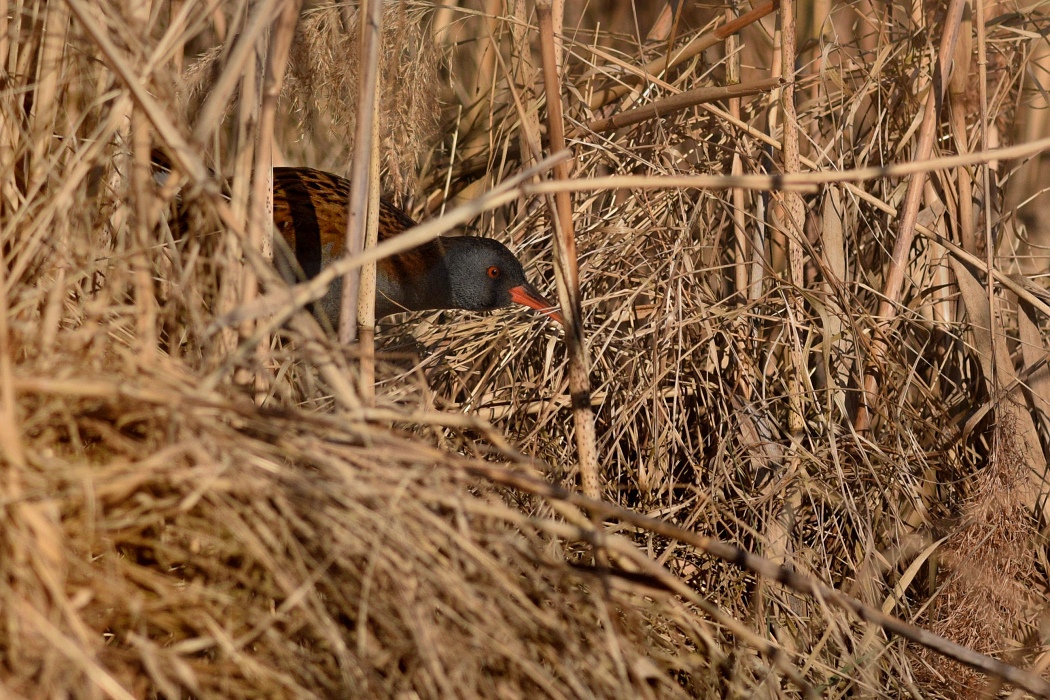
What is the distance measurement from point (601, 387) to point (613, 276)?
1.18ft

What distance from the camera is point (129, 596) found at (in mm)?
1345

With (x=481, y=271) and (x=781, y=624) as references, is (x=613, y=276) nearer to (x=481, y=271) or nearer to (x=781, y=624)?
(x=481, y=271)

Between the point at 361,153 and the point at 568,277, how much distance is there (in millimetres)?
423

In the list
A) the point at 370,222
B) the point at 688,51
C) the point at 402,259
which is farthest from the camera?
the point at 402,259

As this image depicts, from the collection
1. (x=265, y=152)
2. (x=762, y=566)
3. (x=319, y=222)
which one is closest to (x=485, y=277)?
(x=319, y=222)

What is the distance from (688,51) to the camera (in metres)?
2.79

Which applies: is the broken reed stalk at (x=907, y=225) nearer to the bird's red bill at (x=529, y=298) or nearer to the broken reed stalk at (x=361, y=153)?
the bird's red bill at (x=529, y=298)

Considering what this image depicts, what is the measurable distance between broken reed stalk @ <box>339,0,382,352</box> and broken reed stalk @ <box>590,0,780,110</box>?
1.00 metres

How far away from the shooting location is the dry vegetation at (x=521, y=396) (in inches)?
53.9

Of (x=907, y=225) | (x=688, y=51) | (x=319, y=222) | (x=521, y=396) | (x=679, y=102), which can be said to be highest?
(x=688, y=51)

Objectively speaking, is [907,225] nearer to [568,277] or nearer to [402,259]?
[568,277]

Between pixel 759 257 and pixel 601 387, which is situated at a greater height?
pixel 759 257

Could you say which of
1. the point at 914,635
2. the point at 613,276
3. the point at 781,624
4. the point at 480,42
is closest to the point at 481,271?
the point at 613,276

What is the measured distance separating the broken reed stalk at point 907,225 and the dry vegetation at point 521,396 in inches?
0.6
